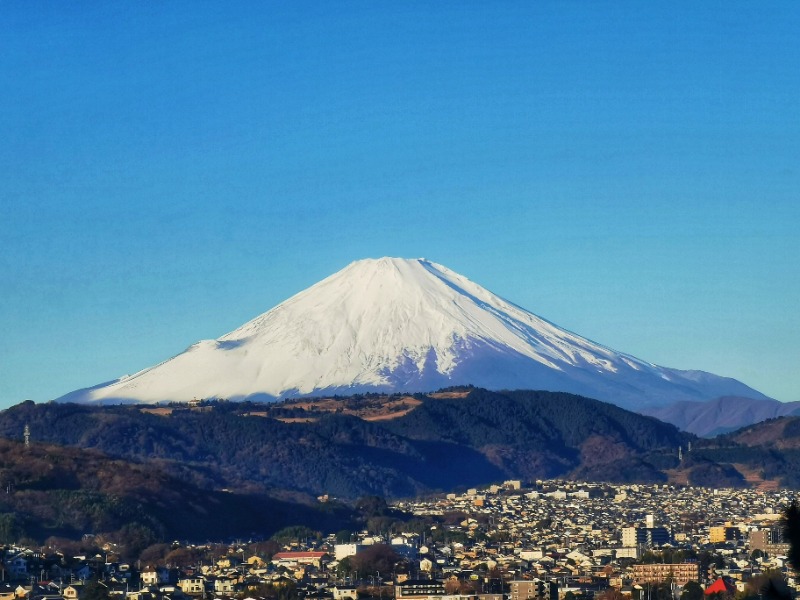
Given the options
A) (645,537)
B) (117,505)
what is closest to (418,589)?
(645,537)

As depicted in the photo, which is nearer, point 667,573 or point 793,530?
point 793,530

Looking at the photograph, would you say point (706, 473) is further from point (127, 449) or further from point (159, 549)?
point (159, 549)

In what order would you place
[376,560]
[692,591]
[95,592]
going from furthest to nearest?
[376,560] → [692,591] → [95,592]

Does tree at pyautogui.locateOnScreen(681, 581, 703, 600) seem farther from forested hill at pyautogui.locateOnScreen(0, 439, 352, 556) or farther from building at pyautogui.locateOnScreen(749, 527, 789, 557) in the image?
forested hill at pyautogui.locateOnScreen(0, 439, 352, 556)

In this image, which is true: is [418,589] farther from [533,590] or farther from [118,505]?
[118,505]

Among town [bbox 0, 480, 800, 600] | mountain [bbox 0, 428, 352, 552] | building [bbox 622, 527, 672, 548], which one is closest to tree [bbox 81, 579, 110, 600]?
town [bbox 0, 480, 800, 600]

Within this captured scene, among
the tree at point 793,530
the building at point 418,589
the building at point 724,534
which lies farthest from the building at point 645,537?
the tree at point 793,530

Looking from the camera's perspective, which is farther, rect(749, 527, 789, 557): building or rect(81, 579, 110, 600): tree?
rect(749, 527, 789, 557): building

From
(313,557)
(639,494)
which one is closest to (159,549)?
(313,557)

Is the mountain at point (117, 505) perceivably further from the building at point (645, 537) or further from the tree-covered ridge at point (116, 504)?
the building at point (645, 537)
